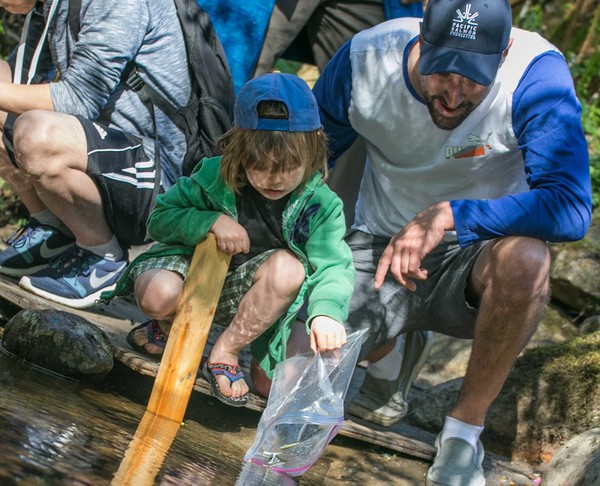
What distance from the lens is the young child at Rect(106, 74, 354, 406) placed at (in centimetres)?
345

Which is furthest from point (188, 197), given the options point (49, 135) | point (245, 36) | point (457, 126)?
point (245, 36)

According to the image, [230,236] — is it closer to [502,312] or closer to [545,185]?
[502,312]

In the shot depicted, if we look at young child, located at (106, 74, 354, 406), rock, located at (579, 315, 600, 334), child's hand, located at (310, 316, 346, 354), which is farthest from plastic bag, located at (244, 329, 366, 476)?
rock, located at (579, 315, 600, 334)

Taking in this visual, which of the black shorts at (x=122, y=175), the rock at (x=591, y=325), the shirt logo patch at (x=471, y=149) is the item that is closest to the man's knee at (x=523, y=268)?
the shirt logo patch at (x=471, y=149)

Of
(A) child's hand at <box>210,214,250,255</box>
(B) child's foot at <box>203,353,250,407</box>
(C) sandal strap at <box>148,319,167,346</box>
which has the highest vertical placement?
(A) child's hand at <box>210,214,250,255</box>

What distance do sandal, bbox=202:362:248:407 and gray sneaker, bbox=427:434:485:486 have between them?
743mm

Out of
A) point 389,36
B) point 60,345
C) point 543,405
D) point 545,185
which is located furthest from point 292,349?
point 389,36

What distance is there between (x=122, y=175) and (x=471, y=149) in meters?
1.53

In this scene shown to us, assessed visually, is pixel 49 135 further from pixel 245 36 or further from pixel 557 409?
pixel 557 409

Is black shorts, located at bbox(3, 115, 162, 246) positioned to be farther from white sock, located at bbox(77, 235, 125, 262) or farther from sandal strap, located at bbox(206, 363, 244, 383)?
sandal strap, located at bbox(206, 363, 244, 383)

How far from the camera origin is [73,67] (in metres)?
4.24

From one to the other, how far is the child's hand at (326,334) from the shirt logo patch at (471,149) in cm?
95

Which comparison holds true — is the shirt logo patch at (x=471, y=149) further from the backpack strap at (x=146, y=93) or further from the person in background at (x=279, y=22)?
the person in background at (x=279, y=22)

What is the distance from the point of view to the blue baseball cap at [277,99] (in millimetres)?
3447
